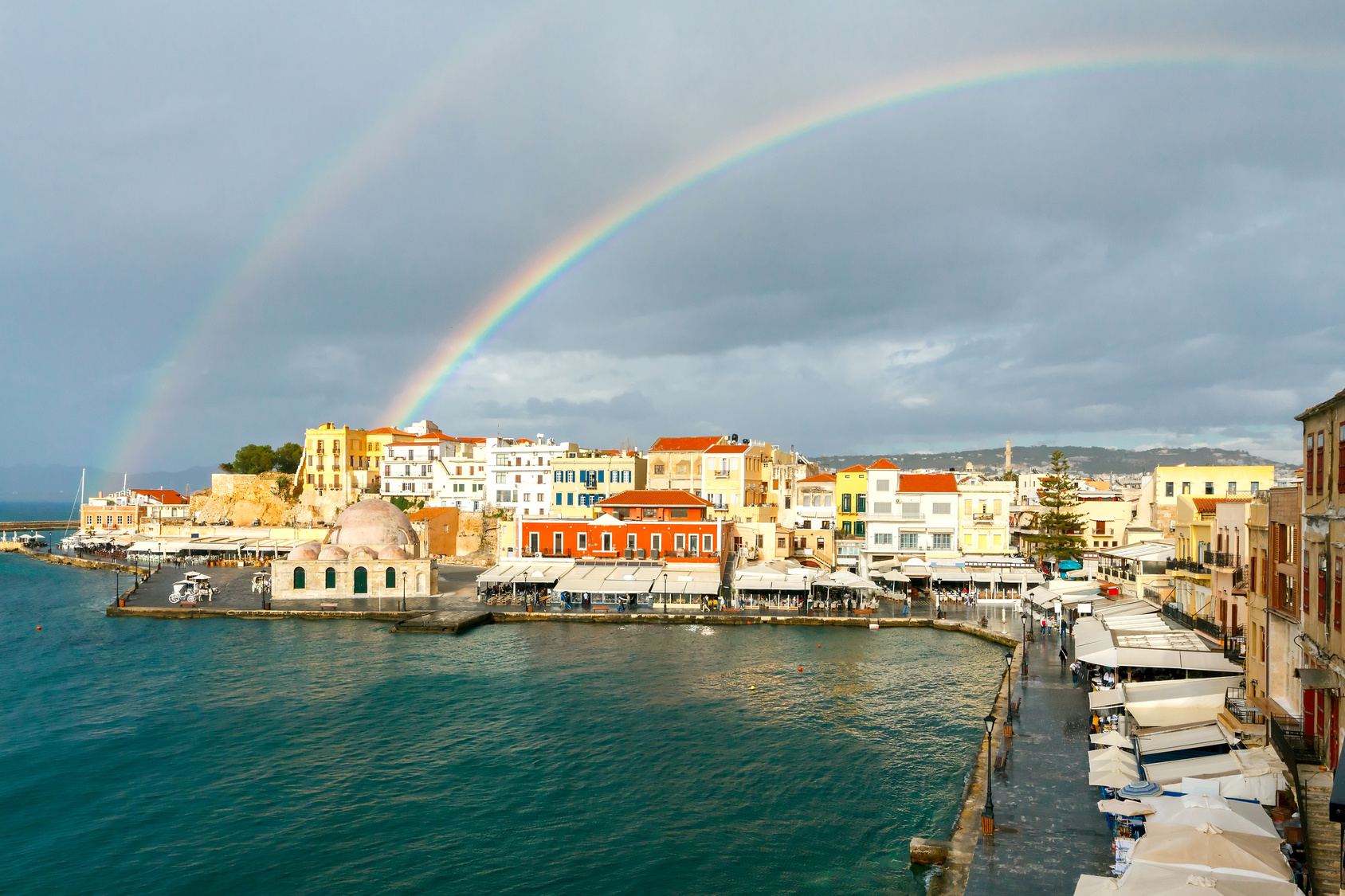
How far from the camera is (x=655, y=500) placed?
60.2 m

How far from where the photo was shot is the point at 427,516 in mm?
77312

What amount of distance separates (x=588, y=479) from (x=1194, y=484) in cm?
4546

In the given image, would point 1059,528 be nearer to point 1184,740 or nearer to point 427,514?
point 1184,740

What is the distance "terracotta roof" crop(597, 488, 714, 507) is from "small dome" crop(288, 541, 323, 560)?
66.5 ft

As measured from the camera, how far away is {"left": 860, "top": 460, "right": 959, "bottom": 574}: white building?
61.9 m

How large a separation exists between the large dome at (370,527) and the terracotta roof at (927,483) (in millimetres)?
37383

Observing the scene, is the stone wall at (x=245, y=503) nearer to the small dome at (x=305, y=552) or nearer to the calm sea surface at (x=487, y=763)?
the small dome at (x=305, y=552)

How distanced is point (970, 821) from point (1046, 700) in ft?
41.8

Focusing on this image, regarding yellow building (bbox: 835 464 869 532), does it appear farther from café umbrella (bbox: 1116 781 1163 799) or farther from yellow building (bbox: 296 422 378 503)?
yellow building (bbox: 296 422 378 503)

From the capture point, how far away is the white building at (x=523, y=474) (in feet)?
263

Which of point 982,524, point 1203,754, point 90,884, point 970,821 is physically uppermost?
point 982,524

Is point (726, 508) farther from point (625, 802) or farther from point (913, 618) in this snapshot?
point (625, 802)

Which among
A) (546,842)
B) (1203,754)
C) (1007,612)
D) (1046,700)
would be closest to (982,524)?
(1007,612)

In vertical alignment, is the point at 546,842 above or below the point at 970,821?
below
